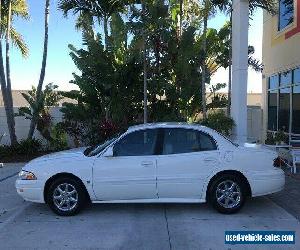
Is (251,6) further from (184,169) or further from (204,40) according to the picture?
(184,169)

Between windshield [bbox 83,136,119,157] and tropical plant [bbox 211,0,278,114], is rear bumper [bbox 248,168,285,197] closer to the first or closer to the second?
windshield [bbox 83,136,119,157]

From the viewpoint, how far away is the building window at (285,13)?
52.8 ft

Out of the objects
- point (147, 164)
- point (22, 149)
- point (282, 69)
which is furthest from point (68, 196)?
point (282, 69)

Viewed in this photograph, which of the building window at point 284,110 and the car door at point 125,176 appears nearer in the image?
the car door at point 125,176

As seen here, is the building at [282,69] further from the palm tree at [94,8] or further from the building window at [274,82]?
the palm tree at [94,8]

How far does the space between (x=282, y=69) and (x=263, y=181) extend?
10.0m

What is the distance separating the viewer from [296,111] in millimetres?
15547

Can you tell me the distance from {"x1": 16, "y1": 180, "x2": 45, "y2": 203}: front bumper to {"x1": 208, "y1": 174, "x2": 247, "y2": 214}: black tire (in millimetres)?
2813

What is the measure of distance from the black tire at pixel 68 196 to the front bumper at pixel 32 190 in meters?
0.15

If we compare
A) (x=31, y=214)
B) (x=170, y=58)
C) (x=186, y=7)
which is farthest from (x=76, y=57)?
(x=31, y=214)

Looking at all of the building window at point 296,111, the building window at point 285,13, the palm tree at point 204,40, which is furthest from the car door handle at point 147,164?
the building window at point 285,13

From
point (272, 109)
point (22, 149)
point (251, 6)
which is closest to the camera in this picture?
point (251, 6)

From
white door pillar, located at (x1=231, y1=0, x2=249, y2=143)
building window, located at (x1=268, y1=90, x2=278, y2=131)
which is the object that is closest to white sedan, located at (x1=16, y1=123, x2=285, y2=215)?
white door pillar, located at (x1=231, y1=0, x2=249, y2=143)

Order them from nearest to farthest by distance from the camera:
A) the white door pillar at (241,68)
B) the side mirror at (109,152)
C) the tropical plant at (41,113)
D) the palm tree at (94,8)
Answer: the side mirror at (109,152) → the white door pillar at (241,68) → the tropical plant at (41,113) → the palm tree at (94,8)
